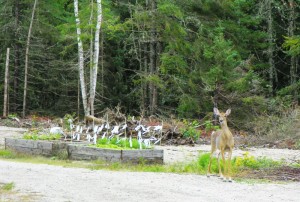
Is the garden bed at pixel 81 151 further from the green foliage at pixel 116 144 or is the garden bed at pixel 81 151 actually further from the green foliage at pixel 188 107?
the green foliage at pixel 188 107

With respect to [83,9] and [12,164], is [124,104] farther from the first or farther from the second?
[12,164]

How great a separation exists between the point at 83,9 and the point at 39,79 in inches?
394

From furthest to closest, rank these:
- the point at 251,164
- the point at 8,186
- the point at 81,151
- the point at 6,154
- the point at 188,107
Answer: the point at 188,107 → the point at 6,154 → the point at 81,151 → the point at 251,164 → the point at 8,186

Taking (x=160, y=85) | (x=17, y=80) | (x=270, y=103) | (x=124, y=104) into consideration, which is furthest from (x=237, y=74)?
(x=17, y=80)

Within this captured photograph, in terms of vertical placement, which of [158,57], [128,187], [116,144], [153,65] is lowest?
[128,187]

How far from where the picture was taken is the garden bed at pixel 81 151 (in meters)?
15.4

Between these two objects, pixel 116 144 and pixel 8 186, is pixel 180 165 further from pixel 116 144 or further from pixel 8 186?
pixel 8 186

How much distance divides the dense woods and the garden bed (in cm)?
945

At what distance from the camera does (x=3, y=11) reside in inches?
1495

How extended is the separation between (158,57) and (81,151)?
1891cm

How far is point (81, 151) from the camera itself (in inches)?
634

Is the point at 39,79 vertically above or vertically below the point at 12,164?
above

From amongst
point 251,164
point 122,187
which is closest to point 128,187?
point 122,187

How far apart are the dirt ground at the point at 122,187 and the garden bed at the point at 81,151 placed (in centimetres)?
176
